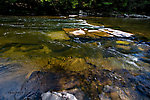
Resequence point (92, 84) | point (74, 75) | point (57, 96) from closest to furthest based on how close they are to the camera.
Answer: point (57, 96) < point (92, 84) < point (74, 75)

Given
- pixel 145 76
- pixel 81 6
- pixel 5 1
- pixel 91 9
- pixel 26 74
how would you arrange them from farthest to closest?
pixel 91 9 < pixel 81 6 < pixel 5 1 < pixel 145 76 < pixel 26 74

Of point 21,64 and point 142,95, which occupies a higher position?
point 21,64

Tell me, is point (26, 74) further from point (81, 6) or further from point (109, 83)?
point (81, 6)

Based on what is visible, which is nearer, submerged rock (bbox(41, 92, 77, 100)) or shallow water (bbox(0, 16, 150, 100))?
submerged rock (bbox(41, 92, 77, 100))

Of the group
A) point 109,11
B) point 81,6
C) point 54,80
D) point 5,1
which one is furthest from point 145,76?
point 109,11

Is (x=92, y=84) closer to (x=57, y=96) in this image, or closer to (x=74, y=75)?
(x=74, y=75)

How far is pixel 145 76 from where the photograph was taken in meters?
1.66

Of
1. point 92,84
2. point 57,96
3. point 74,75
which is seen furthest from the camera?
point 74,75

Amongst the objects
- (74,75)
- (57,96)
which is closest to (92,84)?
(74,75)

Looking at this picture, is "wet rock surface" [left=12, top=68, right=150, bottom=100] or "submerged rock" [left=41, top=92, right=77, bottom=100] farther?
"wet rock surface" [left=12, top=68, right=150, bottom=100]

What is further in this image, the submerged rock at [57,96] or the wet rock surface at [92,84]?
the wet rock surface at [92,84]

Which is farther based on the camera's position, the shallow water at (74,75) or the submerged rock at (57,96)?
the shallow water at (74,75)

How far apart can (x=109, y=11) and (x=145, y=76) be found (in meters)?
17.9

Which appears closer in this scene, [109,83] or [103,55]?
[109,83]
